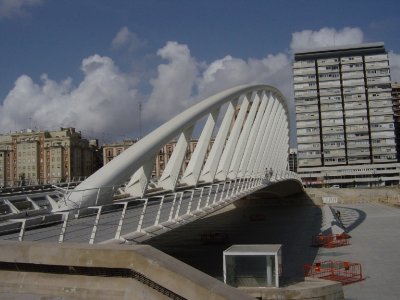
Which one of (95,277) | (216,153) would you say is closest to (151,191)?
(216,153)

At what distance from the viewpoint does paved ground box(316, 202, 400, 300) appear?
1909cm

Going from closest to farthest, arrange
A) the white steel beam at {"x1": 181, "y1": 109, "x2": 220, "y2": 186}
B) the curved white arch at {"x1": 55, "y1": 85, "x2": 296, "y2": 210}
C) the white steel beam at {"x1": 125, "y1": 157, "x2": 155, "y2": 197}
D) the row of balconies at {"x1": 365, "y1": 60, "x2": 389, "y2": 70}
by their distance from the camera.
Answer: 1. the curved white arch at {"x1": 55, "y1": 85, "x2": 296, "y2": 210}
2. the white steel beam at {"x1": 125, "y1": 157, "x2": 155, "y2": 197}
3. the white steel beam at {"x1": 181, "y1": 109, "x2": 220, "y2": 186}
4. the row of balconies at {"x1": 365, "y1": 60, "x2": 389, "y2": 70}

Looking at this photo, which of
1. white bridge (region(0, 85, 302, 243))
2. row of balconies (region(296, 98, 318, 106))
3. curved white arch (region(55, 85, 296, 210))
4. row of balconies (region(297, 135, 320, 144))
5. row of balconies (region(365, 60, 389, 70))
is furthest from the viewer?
row of balconies (region(365, 60, 389, 70))

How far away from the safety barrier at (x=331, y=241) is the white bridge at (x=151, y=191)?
19.5 feet

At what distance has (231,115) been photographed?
25.0 metres

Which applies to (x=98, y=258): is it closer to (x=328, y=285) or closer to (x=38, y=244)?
(x=38, y=244)

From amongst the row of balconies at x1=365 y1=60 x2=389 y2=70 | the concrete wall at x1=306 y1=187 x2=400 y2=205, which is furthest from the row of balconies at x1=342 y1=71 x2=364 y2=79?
the concrete wall at x1=306 y1=187 x2=400 y2=205

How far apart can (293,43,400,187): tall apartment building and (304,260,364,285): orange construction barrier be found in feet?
277

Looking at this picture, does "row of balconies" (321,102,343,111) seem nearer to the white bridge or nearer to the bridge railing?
the white bridge

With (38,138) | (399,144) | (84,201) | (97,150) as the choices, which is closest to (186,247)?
(84,201)

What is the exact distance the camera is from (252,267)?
15750mm

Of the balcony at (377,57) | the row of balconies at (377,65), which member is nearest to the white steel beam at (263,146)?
the row of balconies at (377,65)

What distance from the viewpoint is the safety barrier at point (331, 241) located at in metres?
32.5

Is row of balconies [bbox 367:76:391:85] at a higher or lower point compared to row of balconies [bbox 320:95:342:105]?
higher
